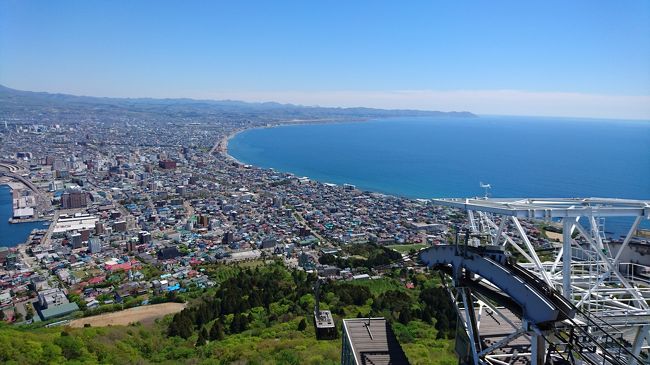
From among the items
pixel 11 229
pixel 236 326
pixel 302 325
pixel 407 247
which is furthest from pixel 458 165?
pixel 236 326

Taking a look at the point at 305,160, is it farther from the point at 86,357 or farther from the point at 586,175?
the point at 86,357

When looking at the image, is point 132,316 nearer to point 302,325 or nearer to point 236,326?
point 236,326

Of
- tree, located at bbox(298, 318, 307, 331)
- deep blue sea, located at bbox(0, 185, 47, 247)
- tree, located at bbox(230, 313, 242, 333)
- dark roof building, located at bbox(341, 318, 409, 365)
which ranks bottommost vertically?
deep blue sea, located at bbox(0, 185, 47, 247)

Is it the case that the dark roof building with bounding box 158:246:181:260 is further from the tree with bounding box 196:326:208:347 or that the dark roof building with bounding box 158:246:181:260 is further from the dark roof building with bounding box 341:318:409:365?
the dark roof building with bounding box 341:318:409:365

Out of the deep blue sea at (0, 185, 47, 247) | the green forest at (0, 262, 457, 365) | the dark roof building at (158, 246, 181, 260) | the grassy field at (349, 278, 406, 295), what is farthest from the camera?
the deep blue sea at (0, 185, 47, 247)

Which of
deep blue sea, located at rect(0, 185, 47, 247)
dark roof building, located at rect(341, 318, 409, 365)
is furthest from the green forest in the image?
deep blue sea, located at rect(0, 185, 47, 247)

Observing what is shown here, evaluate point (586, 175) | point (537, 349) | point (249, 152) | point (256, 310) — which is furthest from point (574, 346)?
point (249, 152)

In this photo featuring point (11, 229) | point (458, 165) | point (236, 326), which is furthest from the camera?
point (458, 165)
